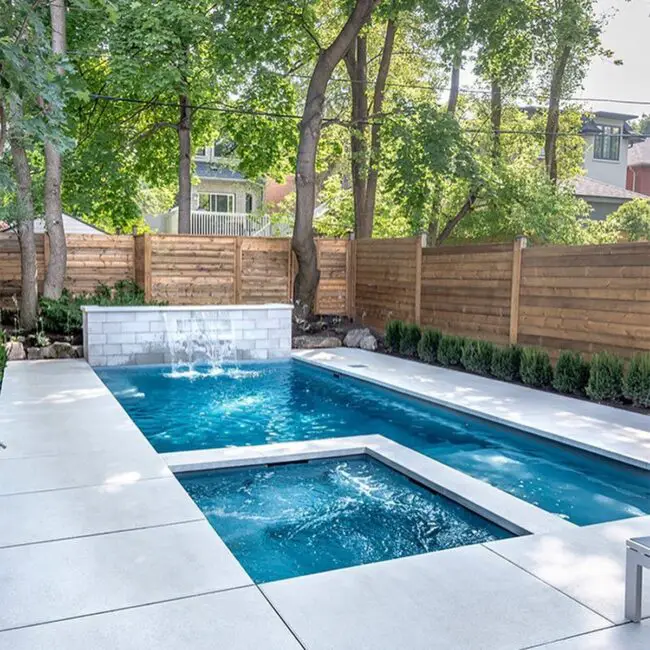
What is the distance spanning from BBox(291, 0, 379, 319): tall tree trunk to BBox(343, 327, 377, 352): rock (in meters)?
1.34

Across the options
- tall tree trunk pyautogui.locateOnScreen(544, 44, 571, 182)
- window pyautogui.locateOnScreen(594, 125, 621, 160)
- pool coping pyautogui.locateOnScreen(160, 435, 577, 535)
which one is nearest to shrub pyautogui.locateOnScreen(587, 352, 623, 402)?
pool coping pyautogui.locateOnScreen(160, 435, 577, 535)

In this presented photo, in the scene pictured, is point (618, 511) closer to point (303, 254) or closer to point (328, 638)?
point (328, 638)

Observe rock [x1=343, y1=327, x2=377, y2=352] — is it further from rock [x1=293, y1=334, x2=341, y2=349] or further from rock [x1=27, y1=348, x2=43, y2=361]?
rock [x1=27, y1=348, x2=43, y2=361]

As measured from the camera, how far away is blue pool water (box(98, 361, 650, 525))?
4.66 meters

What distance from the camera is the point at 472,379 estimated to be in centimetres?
853

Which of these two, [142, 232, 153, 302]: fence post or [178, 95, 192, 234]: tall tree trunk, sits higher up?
[178, 95, 192, 234]: tall tree trunk

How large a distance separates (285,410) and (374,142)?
9.48 metres

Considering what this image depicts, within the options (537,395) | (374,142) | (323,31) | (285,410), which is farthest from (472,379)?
(323,31)

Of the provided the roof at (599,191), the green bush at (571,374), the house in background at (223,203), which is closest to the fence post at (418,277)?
the green bush at (571,374)

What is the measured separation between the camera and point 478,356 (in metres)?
9.06

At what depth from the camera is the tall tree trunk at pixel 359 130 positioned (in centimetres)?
1495

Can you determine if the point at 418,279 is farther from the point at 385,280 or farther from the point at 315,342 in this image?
the point at 315,342

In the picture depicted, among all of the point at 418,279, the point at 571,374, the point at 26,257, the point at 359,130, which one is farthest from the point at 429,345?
the point at 359,130

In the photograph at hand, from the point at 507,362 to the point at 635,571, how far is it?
618 centimetres
